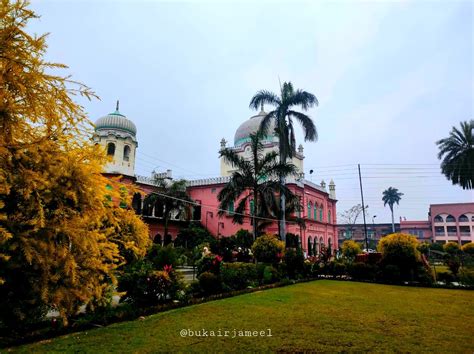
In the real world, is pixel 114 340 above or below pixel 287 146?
below

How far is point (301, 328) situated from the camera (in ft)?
18.6

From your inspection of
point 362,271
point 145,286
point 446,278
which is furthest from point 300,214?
point 145,286

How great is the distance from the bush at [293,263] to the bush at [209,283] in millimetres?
5735

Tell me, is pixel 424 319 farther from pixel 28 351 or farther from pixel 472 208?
pixel 472 208

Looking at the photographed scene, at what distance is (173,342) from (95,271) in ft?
6.59

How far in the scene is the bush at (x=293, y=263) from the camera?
1427cm

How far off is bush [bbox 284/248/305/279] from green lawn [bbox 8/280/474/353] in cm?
552

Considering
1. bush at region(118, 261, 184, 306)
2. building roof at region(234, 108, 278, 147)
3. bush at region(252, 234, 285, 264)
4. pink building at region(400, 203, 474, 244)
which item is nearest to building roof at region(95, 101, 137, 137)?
building roof at region(234, 108, 278, 147)

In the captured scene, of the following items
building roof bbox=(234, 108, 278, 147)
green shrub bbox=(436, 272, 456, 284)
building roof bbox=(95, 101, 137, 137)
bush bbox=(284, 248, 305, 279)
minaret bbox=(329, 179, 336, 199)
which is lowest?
green shrub bbox=(436, 272, 456, 284)

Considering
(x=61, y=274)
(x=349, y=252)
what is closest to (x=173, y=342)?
(x=61, y=274)

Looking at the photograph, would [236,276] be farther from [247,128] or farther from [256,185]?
[247,128]

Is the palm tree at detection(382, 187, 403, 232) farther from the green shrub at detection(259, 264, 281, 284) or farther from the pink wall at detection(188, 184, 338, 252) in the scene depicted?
the green shrub at detection(259, 264, 281, 284)

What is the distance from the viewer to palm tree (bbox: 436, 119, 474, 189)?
2827cm

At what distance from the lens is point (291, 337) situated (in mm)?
5129
